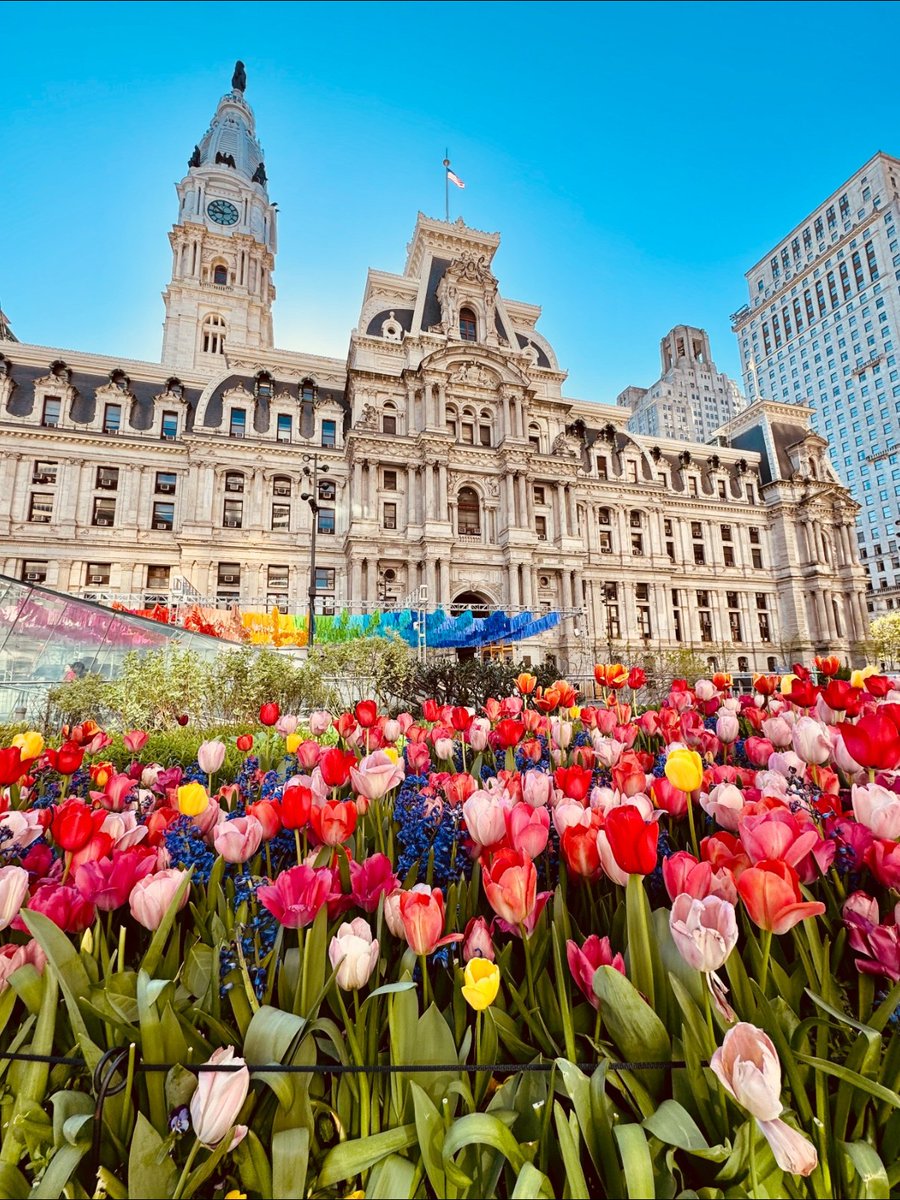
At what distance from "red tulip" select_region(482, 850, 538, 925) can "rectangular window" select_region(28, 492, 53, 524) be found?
37329mm

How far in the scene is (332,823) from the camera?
1863mm

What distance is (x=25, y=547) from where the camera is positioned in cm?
2983

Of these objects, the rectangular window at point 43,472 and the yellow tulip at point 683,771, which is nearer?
the yellow tulip at point 683,771

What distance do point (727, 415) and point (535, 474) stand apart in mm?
110463

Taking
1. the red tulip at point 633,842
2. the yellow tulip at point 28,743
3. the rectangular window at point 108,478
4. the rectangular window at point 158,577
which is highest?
the rectangular window at point 108,478

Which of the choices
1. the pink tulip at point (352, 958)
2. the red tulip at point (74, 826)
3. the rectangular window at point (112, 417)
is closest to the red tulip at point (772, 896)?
the pink tulip at point (352, 958)

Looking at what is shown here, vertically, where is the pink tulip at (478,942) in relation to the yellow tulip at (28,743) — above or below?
below

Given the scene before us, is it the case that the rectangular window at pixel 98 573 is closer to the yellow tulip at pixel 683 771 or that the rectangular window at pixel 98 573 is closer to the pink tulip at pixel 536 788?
the pink tulip at pixel 536 788

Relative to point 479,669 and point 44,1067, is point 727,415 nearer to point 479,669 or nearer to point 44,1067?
point 479,669

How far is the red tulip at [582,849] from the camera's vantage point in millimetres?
1770

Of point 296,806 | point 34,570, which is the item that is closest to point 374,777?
point 296,806

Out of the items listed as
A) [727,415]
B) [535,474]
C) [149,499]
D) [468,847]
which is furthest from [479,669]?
[727,415]

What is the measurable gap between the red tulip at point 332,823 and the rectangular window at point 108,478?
36662mm

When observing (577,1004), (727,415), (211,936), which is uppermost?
(727,415)
